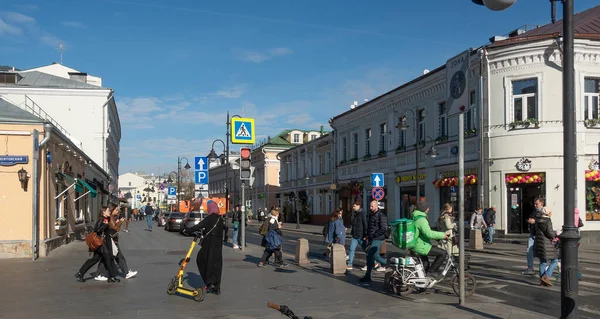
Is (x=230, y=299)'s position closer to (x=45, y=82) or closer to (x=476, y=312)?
(x=476, y=312)

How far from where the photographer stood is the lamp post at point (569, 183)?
22.6 feet

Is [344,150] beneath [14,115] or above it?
above

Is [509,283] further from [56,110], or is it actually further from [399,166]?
[56,110]

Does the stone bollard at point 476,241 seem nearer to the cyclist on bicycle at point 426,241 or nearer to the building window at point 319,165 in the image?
the cyclist on bicycle at point 426,241

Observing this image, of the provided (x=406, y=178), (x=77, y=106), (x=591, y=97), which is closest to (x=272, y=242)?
(x=591, y=97)

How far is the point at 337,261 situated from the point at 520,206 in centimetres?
1532

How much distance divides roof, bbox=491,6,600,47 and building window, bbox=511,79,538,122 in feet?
6.15

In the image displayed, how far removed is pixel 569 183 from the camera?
23.1 ft

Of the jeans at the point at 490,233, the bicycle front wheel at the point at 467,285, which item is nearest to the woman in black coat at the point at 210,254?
the bicycle front wheel at the point at 467,285

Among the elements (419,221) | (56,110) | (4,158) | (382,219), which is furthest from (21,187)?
(56,110)

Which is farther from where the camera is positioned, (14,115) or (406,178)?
(406,178)

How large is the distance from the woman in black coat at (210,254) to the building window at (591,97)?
67.6 feet

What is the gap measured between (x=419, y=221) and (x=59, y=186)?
624 inches

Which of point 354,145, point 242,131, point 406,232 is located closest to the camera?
point 406,232
